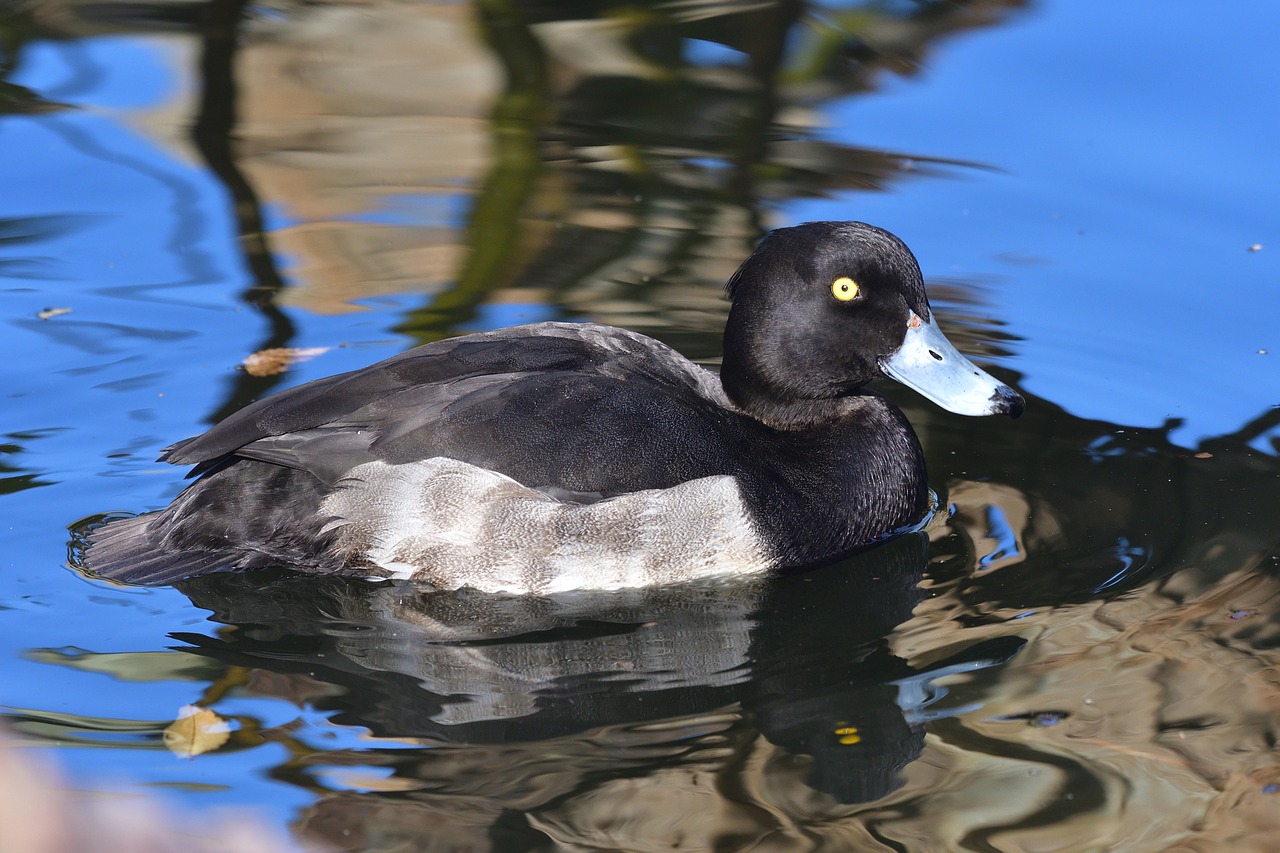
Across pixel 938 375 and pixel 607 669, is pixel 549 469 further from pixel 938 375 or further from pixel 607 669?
pixel 938 375

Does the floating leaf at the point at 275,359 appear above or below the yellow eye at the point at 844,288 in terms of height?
below

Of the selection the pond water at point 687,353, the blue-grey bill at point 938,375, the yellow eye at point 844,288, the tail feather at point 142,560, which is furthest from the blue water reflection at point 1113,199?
the tail feather at point 142,560

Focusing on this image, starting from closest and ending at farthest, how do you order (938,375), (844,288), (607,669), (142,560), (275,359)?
(607,669) → (142,560) → (844,288) → (938,375) → (275,359)

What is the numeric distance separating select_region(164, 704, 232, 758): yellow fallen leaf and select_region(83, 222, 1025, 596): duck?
2.81 feet

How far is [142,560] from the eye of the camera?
18.1ft

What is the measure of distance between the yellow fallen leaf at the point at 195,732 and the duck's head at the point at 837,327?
2393 mm

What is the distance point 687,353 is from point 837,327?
4.90 ft

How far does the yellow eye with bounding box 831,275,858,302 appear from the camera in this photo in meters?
5.75

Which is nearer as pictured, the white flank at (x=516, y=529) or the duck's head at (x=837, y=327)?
the white flank at (x=516, y=529)

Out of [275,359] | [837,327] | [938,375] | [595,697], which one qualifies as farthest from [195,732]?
[938,375]

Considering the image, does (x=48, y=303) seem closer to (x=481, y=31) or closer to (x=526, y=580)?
(x=526, y=580)

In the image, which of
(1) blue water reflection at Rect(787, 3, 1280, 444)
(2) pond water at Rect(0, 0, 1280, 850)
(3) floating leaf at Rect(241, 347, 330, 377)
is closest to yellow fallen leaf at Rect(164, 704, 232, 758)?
(2) pond water at Rect(0, 0, 1280, 850)

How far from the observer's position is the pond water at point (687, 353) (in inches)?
175

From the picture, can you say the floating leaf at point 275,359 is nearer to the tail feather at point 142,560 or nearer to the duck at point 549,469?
the duck at point 549,469
